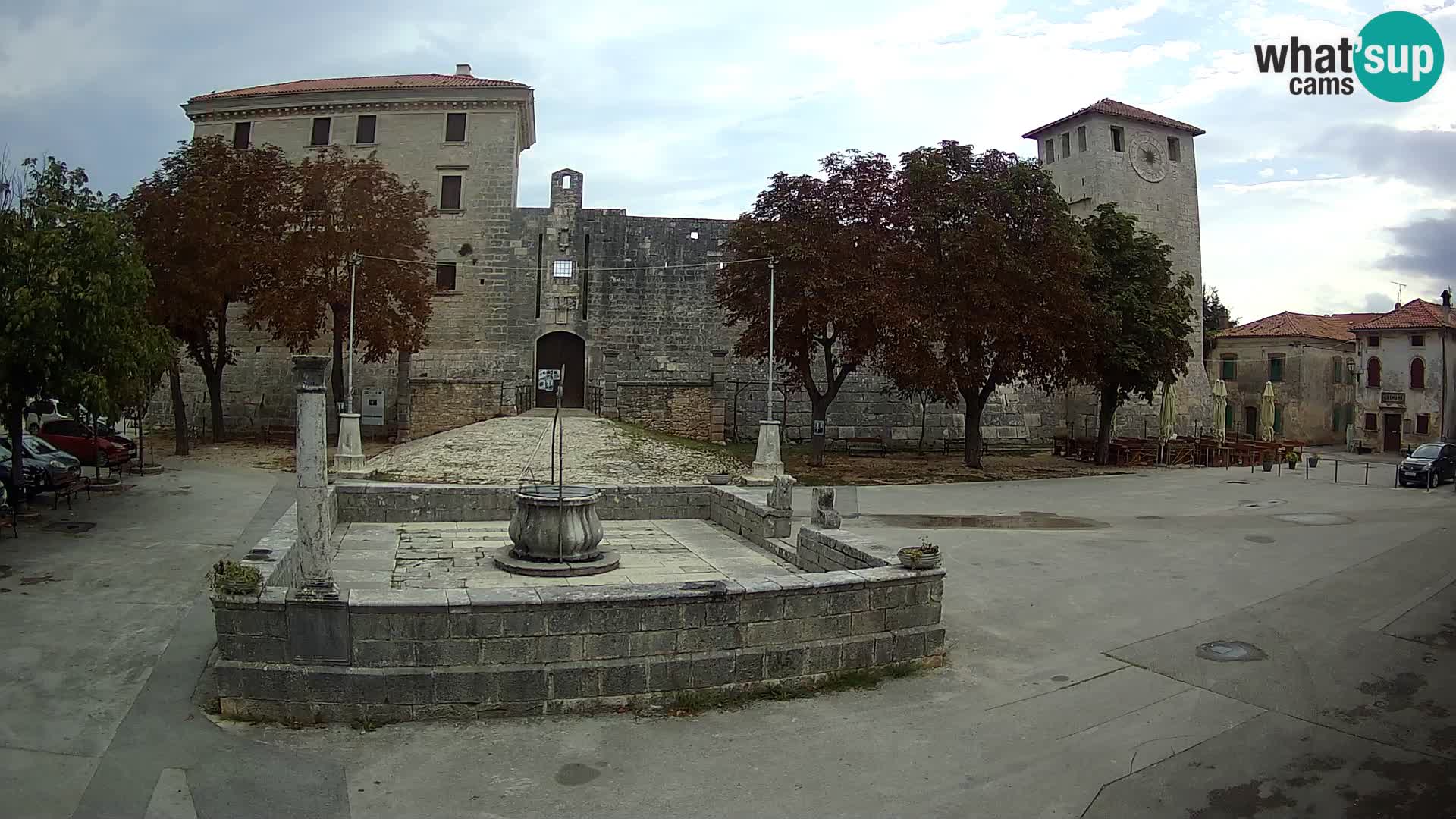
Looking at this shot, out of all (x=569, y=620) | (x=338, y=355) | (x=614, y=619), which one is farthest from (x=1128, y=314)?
(x=569, y=620)

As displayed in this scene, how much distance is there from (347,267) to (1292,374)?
40.9m

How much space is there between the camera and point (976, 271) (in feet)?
77.9

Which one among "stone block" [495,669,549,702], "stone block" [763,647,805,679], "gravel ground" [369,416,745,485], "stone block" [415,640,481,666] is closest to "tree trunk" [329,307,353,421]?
"gravel ground" [369,416,745,485]

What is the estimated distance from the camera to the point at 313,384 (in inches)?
268

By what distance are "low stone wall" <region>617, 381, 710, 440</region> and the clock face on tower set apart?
22.0 meters

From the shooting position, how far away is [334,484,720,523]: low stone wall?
12.2 meters

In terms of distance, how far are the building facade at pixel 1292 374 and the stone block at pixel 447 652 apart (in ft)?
143

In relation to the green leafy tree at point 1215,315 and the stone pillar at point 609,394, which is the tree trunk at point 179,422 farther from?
the green leafy tree at point 1215,315

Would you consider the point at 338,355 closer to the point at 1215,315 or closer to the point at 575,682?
the point at 575,682

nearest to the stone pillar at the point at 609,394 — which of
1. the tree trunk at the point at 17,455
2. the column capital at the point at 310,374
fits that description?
the tree trunk at the point at 17,455

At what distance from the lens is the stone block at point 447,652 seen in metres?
6.24

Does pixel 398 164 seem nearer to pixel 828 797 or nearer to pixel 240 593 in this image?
pixel 240 593

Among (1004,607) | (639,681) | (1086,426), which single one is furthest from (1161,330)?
(639,681)

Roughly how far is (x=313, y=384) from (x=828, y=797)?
4.62 m
